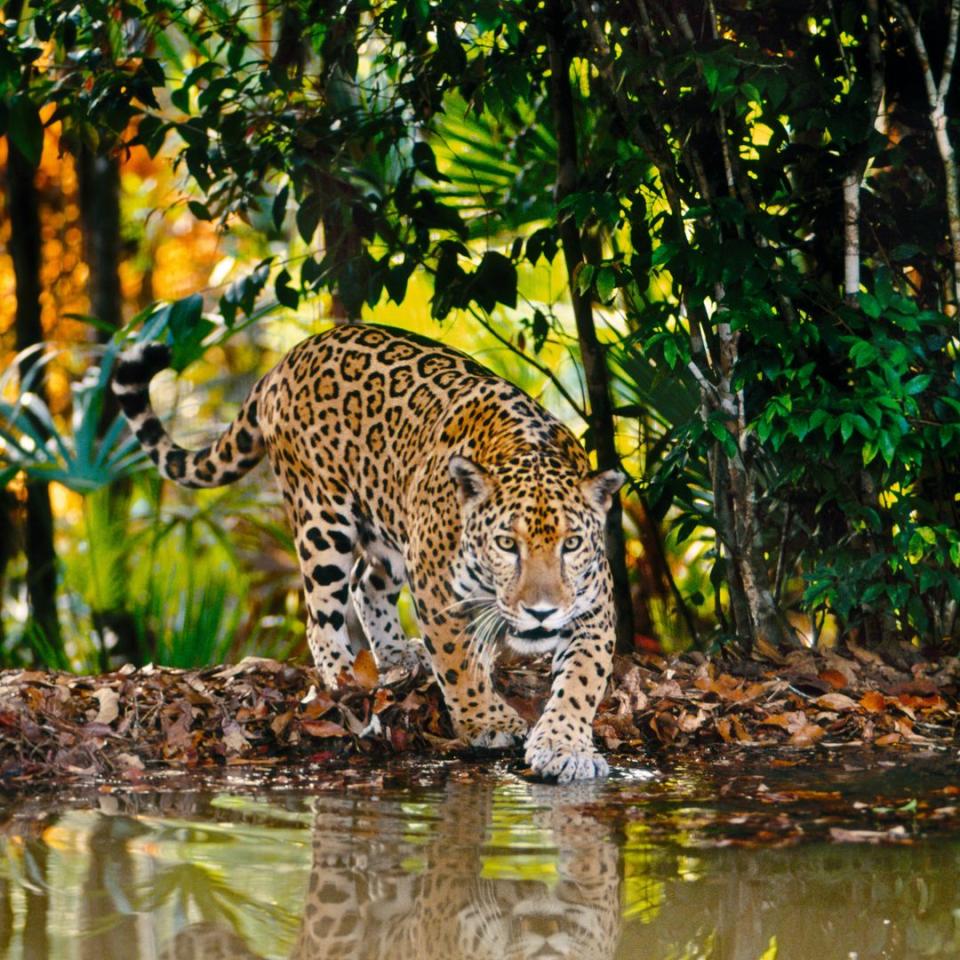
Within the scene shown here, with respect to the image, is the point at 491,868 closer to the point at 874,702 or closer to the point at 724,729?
the point at 724,729

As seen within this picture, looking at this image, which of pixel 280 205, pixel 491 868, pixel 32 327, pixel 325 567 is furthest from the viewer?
pixel 32 327

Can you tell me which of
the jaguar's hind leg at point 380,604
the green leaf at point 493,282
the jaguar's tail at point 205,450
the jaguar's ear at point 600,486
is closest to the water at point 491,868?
the jaguar's ear at point 600,486

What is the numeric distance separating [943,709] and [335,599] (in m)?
2.58

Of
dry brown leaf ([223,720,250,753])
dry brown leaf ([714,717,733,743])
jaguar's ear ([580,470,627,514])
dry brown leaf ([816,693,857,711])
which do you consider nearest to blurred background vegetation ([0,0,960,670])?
dry brown leaf ([816,693,857,711])

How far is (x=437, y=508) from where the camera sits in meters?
5.60

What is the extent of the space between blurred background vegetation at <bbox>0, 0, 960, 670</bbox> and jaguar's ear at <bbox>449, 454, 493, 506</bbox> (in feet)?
3.18

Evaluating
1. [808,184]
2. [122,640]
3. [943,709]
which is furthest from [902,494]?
[122,640]

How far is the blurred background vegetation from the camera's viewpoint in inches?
226

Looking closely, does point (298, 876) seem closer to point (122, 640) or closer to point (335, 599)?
point (335, 599)

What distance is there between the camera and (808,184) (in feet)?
20.3

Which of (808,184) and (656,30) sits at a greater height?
(656,30)

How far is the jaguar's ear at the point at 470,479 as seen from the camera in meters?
5.27

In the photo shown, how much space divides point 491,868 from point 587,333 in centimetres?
379

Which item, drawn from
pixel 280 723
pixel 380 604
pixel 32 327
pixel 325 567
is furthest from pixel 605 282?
pixel 32 327
